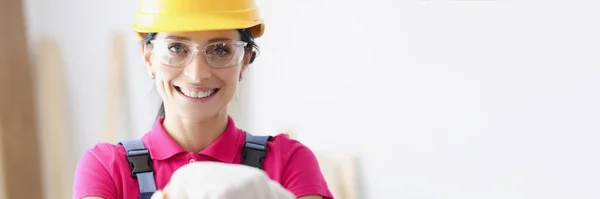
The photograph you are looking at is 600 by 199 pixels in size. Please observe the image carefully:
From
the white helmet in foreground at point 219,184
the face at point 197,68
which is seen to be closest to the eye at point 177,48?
the face at point 197,68

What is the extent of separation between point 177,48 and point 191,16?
0.06 m

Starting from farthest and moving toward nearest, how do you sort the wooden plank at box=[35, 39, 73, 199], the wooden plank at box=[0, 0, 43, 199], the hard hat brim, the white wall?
the wooden plank at box=[35, 39, 73, 199], the wooden plank at box=[0, 0, 43, 199], the white wall, the hard hat brim

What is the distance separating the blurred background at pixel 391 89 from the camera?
1856 mm

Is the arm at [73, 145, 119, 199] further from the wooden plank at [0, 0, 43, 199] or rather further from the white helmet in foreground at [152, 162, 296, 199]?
the wooden plank at [0, 0, 43, 199]

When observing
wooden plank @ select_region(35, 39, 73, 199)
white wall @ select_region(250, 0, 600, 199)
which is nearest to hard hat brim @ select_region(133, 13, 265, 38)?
white wall @ select_region(250, 0, 600, 199)

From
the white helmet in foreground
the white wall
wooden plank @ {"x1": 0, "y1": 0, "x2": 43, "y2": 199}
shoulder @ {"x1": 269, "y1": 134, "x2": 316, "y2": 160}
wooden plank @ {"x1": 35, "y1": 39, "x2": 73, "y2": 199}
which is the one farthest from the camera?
wooden plank @ {"x1": 35, "y1": 39, "x2": 73, "y2": 199}

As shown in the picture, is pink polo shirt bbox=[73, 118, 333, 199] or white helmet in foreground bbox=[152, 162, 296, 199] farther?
pink polo shirt bbox=[73, 118, 333, 199]

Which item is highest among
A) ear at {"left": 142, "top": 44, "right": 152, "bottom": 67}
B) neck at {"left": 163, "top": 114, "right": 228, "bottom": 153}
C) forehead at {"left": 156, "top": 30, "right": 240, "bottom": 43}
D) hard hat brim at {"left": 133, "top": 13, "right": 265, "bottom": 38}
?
hard hat brim at {"left": 133, "top": 13, "right": 265, "bottom": 38}

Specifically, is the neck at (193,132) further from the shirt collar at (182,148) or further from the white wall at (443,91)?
the white wall at (443,91)

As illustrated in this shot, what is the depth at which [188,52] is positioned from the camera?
4.10ft

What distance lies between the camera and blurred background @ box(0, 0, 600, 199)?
1.86m

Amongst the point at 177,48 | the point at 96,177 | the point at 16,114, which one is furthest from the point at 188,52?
the point at 16,114

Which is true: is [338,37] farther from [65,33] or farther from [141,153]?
[141,153]

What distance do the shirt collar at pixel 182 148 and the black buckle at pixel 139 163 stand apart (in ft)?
→ 0.04
